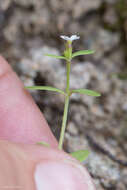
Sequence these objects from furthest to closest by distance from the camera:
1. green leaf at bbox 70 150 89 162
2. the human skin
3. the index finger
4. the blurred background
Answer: the blurred background
the index finger
green leaf at bbox 70 150 89 162
the human skin

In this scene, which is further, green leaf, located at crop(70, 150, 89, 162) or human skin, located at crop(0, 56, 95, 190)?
green leaf, located at crop(70, 150, 89, 162)

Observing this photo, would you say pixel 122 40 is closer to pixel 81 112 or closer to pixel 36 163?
pixel 81 112

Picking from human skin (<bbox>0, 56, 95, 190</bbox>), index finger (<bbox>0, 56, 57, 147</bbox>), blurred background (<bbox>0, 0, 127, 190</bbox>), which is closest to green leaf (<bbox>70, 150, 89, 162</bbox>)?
human skin (<bbox>0, 56, 95, 190</bbox>)

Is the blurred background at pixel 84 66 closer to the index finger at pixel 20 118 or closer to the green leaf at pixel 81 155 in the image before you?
the index finger at pixel 20 118

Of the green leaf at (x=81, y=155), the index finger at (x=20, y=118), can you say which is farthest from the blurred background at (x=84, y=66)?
the green leaf at (x=81, y=155)

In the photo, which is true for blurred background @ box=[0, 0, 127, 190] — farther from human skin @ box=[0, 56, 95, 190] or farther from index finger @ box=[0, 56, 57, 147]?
human skin @ box=[0, 56, 95, 190]

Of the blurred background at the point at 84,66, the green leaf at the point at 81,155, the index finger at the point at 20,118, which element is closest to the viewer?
the green leaf at the point at 81,155

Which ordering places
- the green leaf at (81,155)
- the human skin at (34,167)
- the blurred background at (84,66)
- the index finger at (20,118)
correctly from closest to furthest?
the human skin at (34,167) < the green leaf at (81,155) < the index finger at (20,118) < the blurred background at (84,66)

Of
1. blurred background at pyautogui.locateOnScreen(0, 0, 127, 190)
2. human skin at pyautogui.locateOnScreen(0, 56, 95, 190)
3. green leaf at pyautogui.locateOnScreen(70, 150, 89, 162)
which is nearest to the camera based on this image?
human skin at pyautogui.locateOnScreen(0, 56, 95, 190)

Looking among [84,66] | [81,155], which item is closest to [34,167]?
[81,155]

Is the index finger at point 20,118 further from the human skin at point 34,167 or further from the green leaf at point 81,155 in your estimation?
the green leaf at point 81,155

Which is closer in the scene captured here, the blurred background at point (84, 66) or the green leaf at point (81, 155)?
the green leaf at point (81, 155)
